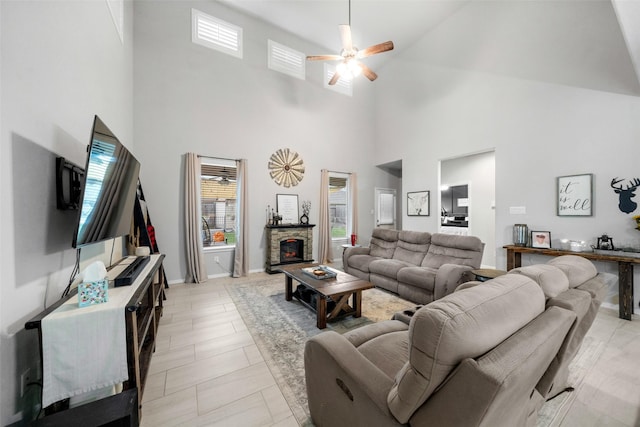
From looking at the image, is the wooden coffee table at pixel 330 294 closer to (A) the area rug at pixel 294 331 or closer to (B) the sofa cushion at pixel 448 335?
(A) the area rug at pixel 294 331

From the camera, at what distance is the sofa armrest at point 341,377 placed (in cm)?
97

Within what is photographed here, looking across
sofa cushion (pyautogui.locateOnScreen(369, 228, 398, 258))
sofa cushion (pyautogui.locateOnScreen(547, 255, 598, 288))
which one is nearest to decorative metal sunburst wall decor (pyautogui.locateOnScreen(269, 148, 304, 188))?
sofa cushion (pyautogui.locateOnScreen(369, 228, 398, 258))

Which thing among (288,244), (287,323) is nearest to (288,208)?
(288,244)

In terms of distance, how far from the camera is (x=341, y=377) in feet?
→ 3.64

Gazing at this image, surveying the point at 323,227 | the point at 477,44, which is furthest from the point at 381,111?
the point at 323,227

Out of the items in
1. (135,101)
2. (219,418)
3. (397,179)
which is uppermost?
(135,101)

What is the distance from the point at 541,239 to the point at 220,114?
6.08 m

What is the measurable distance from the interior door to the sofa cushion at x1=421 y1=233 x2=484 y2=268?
322 cm

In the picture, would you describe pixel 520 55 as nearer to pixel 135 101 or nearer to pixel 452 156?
pixel 452 156

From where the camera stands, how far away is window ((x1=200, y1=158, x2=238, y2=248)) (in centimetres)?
474

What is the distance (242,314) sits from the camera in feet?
9.66

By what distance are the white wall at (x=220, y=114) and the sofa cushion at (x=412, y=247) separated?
2.32m

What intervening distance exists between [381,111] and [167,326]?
682cm

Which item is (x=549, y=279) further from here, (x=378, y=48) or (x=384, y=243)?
(x=378, y=48)
